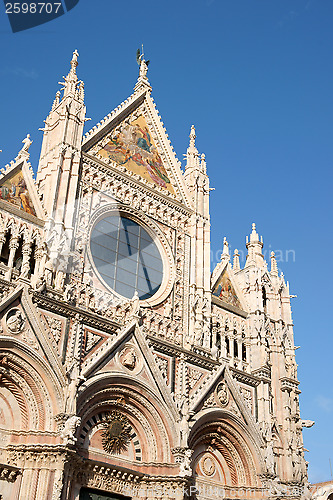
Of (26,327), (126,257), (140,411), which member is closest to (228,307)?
(126,257)

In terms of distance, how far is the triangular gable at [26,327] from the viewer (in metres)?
14.9

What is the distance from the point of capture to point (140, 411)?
16703 millimetres

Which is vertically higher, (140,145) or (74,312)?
(140,145)

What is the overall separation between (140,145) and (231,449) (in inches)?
433

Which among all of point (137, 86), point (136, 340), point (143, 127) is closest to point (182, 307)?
point (136, 340)

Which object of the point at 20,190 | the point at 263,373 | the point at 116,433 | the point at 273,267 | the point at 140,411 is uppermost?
the point at 273,267

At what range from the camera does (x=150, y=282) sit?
65.5ft

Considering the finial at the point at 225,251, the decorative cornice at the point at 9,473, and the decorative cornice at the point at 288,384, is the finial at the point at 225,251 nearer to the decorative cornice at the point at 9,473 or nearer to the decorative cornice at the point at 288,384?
the decorative cornice at the point at 288,384

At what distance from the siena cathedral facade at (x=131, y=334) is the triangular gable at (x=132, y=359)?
44 millimetres

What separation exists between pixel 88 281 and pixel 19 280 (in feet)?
8.62

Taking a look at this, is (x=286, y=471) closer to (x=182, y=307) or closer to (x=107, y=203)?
(x=182, y=307)

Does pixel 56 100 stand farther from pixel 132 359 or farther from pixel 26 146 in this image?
pixel 132 359

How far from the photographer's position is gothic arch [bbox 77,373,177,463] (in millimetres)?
16016

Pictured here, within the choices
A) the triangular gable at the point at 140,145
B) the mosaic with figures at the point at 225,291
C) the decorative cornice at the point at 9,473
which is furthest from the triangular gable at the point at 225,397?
the triangular gable at the point at 140,145
